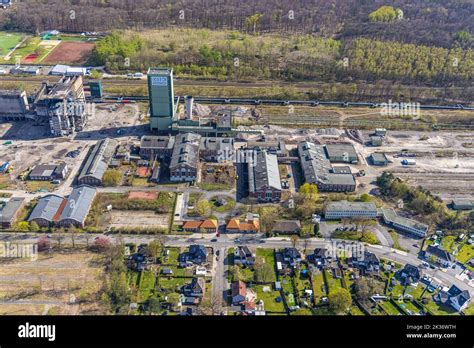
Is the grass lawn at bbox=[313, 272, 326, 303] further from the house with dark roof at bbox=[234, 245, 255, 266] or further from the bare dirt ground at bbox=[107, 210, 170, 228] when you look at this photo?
the bare dirt ground at bbox=[107, 210, 170, 228]

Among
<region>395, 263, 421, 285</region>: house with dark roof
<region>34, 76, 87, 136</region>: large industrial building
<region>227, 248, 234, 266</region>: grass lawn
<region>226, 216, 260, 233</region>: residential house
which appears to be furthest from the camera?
<region>34, 76, 87, 136</region>: large industrial building

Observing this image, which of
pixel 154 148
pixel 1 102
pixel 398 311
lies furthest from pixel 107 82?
pixel 398 311

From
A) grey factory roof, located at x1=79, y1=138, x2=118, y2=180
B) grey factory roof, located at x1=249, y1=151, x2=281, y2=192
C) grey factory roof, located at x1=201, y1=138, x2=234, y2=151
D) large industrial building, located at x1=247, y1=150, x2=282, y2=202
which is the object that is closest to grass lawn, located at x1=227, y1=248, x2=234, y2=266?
large industrial building, located at x1=247, y1=150, x2=282, y2=202

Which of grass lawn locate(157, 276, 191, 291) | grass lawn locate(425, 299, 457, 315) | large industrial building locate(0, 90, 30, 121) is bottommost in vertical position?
grass lawn locate(425, 299, 457, 315)

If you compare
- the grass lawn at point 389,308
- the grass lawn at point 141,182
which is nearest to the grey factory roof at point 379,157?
the grass lawn at point 389,308

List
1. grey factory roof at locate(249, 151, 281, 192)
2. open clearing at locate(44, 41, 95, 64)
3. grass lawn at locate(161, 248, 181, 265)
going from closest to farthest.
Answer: grass lawn at locate(161, 248, 181, 265)
grey factory roof at locate(249, 151, 281, 192)
open clearing at locate(44, 41, 95, 64)

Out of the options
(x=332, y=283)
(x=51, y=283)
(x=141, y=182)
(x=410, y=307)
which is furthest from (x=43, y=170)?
(x=410, y=307)
